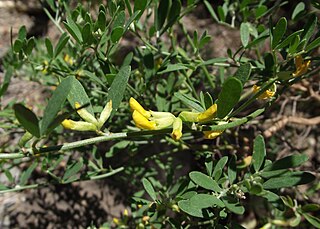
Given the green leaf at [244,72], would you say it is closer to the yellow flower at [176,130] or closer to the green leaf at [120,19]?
the yellow flower at [176,130]

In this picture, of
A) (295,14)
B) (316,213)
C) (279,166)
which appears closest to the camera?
(279,166)

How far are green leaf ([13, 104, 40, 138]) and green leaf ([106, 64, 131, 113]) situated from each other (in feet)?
0.56

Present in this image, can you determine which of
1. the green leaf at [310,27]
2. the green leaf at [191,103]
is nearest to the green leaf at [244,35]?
the green leaf at [310,27]

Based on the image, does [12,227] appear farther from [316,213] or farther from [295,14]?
[295,14]

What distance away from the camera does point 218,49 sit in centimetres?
210

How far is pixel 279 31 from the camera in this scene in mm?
725

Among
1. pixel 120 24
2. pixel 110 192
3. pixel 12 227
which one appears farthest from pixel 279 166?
pixel 12 227

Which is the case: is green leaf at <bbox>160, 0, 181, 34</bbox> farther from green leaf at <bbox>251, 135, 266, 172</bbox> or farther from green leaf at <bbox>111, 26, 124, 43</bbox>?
green leaf at <bbox>251, 135, 266, 172</bbox>

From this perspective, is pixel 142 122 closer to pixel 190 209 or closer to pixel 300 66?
pixel 190 209

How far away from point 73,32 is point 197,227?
→ 0.69 meters

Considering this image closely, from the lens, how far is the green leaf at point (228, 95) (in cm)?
53

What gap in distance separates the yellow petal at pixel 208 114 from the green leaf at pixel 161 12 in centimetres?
35

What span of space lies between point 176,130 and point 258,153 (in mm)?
208

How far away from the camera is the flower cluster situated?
0.61m
